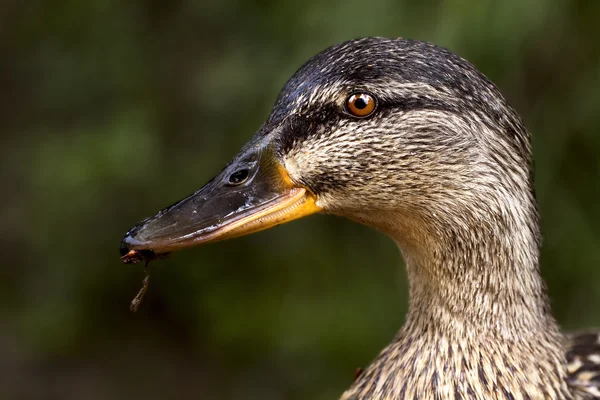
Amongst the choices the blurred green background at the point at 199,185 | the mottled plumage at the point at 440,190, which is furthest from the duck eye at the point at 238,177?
the blurred green background at the point at 199,185

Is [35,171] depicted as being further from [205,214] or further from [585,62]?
[585,62]

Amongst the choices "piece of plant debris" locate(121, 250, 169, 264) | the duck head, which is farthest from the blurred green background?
"piece of plant debris" locate(121, 250, 169, 264)

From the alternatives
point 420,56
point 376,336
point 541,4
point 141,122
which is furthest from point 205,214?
point 376,336

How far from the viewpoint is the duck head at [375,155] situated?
161 cm

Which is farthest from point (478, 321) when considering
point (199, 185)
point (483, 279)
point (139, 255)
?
point (199, 185)

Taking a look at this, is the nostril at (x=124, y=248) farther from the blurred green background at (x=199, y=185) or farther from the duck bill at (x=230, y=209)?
the blurred green background at (x=199, y=185)

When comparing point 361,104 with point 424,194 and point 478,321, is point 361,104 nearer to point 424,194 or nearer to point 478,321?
point 424,194

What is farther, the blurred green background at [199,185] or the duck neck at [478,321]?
the blurred green background at [199,185]

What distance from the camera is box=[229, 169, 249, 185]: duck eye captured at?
1.70 metres

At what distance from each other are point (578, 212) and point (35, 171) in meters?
2.52

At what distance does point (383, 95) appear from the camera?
1602mm

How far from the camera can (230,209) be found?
5.47 feet

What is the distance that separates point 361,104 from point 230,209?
0.39 meters

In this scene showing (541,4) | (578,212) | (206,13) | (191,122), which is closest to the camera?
(541,4)
